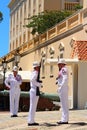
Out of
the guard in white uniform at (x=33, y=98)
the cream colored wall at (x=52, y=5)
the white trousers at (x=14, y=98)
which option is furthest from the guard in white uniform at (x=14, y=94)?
the cream colored wall at (x=52, y=5)

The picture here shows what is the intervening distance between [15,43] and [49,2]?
51.5ft

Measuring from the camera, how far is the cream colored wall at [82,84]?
2311 cm

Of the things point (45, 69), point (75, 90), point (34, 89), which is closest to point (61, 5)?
point (45, 69)

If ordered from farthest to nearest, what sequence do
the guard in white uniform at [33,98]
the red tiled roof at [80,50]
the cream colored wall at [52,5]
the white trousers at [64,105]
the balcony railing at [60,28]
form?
the cream colored wall at [52,5], the balcony railing at [60,28], the red tiled roof at [80,50], the guard in white uniform at [33,98], the white trousers at [64,105]

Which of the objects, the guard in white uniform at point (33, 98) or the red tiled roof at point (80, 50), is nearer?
the guard in white uniform at point (33, 98)

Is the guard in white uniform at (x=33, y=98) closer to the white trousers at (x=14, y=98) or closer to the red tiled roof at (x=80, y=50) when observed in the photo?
the white trousers at (x=14, y=98)

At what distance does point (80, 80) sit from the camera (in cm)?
2327

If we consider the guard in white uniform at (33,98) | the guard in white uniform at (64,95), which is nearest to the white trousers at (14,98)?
the guard in white uniform at (33,98)

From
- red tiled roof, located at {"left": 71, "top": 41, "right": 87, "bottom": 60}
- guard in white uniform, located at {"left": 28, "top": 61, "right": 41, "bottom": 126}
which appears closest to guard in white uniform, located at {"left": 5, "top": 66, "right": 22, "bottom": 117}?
guard in white uniform, located at {"left": 28, "top": 61, "right": 41, "bottom": 126}

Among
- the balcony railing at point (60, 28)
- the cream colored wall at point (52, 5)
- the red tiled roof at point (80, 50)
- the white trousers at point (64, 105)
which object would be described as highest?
the cream colored wall at point (52, 5)

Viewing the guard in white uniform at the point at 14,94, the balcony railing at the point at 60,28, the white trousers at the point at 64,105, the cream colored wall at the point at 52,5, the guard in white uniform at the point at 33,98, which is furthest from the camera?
the cream colored wall at the point at 52,5

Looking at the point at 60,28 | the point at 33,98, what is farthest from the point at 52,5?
→ the point at 33,98

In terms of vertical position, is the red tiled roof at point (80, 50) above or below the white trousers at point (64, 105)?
above

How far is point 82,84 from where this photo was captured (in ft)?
76.2
